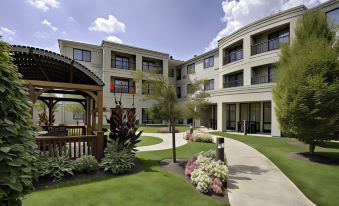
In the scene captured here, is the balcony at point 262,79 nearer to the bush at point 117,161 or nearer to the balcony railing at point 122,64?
the bush at point 117,161

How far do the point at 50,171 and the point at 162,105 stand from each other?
5274 mm

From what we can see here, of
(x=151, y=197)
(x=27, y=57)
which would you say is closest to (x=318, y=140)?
(x=151, y=197)

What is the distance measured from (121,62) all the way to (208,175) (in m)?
27.1

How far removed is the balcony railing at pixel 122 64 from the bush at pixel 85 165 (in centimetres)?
2411

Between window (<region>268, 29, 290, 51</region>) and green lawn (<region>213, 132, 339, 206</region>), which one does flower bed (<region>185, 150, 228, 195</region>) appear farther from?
window (<region>268, 29, 290, 51</region>)

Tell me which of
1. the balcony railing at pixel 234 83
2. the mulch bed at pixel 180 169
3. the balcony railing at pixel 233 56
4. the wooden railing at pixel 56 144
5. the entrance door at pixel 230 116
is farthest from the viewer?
the entrance door at pixel 230 116

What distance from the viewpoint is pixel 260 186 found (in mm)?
6641

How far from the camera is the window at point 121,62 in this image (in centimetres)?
3002

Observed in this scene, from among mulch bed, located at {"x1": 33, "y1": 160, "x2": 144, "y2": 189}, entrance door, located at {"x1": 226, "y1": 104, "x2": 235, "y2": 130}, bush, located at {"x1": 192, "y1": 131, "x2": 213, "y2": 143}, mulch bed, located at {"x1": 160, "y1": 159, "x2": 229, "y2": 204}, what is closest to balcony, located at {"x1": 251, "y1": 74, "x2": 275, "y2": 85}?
entrance door, located at {"x1": 226, "y1": 104, "x2": 235, "y2": 130}

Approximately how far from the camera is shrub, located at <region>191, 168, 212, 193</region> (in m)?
6.17

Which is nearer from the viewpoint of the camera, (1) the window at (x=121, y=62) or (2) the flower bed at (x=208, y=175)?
(2) the flower bed at (x=208, y=175)

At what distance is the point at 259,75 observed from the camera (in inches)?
870

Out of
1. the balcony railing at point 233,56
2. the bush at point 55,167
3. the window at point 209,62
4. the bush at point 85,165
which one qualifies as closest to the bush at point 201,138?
the bush at point 85,165

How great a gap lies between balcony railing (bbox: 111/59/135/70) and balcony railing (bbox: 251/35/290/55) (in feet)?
60.3
